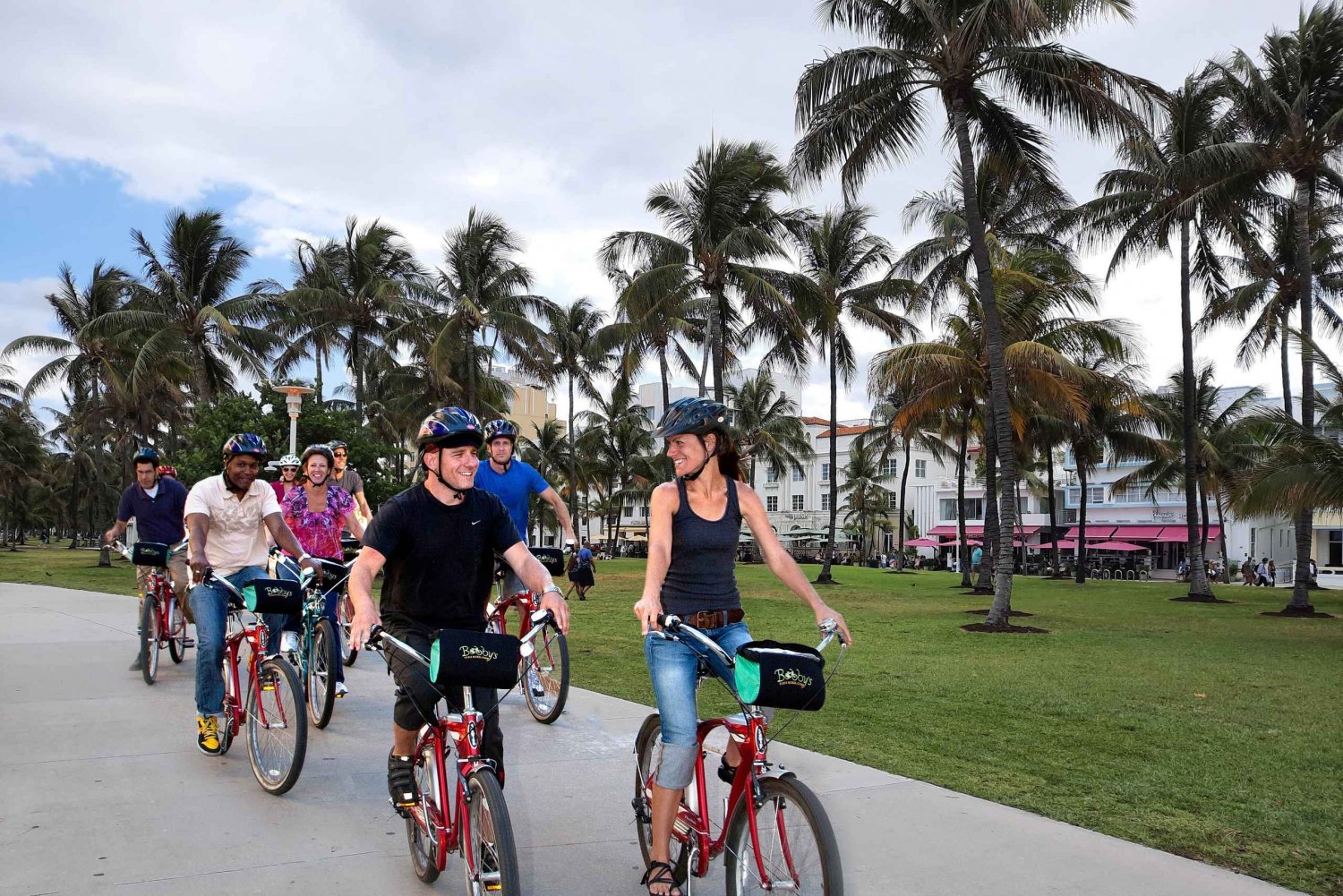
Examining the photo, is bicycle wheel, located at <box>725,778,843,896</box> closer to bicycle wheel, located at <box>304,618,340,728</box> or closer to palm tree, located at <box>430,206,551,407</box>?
bicycle wheel, located at <box>304,618,340,728</box>

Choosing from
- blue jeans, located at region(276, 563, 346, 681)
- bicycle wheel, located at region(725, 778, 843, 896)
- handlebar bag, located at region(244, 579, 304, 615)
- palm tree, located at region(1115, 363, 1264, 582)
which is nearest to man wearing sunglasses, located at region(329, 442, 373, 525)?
blue jeans, located at region(276, 563, 346, 681)

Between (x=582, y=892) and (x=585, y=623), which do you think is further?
(x=585, y=623)

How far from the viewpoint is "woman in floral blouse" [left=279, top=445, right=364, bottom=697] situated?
8.00 metres

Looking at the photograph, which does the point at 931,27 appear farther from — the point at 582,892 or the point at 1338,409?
the point at 582,892

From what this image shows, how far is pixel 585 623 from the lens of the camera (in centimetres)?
1603

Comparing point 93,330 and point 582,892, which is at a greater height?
point 93,330

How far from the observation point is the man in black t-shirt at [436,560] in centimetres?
380

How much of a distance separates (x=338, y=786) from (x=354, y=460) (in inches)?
935

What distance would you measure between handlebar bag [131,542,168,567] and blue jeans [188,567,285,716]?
84.2 inches

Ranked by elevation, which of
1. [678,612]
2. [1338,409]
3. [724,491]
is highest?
[1338,409]

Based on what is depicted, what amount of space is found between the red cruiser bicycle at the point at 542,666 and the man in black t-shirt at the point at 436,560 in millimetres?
2847

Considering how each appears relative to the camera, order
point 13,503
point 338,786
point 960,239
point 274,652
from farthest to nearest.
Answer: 1. point 13,503
2. point 960,239
3. point 274,652
4. point 338,786

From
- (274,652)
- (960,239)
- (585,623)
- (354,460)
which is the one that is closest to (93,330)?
(354,460)

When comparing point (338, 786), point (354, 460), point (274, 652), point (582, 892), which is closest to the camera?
point (582, 892)
